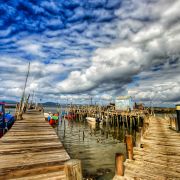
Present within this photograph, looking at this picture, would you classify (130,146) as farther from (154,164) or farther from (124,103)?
(124,103)

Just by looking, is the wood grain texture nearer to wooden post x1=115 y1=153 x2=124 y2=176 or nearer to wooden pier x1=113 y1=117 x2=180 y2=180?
wooden post x1=115 y1=153 x2=124 y2=176

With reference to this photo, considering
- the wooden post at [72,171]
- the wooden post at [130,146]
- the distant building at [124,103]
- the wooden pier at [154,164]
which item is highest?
the distant building at [124,103]

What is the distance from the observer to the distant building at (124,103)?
4192 centimetres

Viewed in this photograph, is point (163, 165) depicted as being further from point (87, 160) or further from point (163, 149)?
point (87, 160)

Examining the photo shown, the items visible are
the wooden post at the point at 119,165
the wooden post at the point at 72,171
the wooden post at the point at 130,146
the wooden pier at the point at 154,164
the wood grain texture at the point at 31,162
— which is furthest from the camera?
the wooden post at the point at 130,146

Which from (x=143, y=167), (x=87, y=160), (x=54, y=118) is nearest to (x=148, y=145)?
(x=143, y=167)

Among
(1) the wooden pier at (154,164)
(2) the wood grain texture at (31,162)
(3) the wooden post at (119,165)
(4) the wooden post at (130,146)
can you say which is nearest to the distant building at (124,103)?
(1) the wooden pier at (154,164)

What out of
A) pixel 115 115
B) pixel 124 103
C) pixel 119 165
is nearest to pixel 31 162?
pixel 119 165

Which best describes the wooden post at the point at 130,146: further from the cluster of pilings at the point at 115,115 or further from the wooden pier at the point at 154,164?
the cluster of pilings at the point at 115,115

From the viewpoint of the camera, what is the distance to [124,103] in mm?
42781

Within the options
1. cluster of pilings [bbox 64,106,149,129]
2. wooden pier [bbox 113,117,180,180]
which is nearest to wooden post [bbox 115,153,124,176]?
wooden pier [bbox 113,117,180,180]

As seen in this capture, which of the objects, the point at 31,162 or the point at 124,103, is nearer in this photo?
the point at 31,162

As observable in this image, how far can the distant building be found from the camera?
4192 centimetres

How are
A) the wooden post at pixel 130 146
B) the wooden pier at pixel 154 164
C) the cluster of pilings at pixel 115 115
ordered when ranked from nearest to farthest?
1. the wooden pier at pixel 154 164
2. the wooden post at pixel 130 146
3. the cluster of pilings at pixel 115 115
